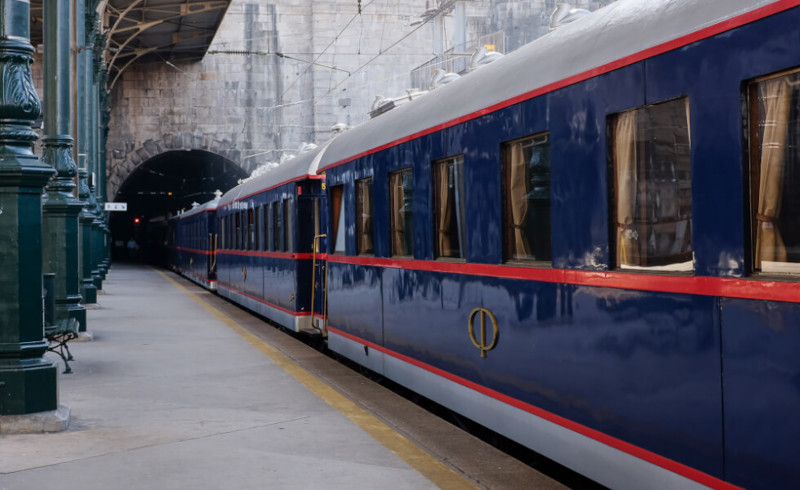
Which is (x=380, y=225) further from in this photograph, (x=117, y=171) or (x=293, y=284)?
(x=117, y=171)

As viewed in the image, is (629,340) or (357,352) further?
(357,352)

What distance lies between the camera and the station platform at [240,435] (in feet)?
20.1

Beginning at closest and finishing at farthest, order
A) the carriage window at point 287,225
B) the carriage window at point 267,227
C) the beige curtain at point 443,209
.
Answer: the beige curtain at point 443,209 → the carriage window at point 287,225 → the carriage window at point 267,227

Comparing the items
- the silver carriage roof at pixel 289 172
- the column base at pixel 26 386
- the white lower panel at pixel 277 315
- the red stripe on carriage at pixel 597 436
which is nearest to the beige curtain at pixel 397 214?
the red stripe on carriage at pixel 597 436

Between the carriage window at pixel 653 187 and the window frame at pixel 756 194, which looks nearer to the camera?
the window frame at pixel 756 194

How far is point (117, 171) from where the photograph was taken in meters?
45.3

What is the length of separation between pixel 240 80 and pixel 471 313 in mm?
38696

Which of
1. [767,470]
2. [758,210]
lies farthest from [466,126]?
[767,470]

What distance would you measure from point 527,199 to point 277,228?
33.7 ft

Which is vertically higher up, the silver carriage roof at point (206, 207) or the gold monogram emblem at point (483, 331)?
the silver carriage roof at point (206, 207)

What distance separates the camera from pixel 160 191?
210ft

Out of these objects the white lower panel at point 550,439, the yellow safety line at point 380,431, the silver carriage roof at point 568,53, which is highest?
the silver carriage roof at point 568,53

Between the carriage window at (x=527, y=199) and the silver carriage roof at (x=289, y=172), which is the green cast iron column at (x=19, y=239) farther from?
the silver carriage roof at (x=289, y=172)

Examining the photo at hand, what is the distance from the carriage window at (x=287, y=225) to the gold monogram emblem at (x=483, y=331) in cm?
793
